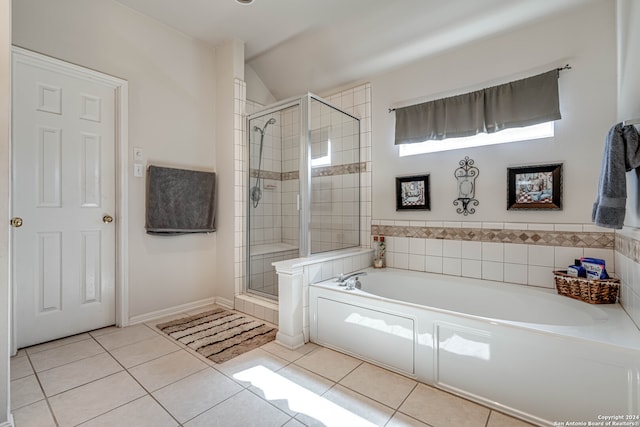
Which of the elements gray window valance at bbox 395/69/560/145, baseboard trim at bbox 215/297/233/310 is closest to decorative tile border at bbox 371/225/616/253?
gray window valance at bbox 395/69/560/145

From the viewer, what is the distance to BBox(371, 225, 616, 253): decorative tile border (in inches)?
80.7

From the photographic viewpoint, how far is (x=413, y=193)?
284 cm

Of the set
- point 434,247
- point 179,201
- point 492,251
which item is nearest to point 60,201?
point 179,201

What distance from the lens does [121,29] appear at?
2.53 m

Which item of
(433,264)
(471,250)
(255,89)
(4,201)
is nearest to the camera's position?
(4,201)

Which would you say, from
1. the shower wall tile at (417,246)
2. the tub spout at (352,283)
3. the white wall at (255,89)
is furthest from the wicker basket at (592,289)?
the white wall at (255,89)

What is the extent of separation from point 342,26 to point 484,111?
4.90ft

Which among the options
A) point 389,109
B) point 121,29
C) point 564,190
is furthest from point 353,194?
point 121,29

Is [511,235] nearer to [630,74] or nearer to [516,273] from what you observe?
[516,273]

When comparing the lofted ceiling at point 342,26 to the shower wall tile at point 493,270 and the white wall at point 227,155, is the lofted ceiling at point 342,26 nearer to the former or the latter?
the white wall at point 227,155

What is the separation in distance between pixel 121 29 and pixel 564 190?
3848 mm

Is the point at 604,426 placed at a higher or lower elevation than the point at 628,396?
lower

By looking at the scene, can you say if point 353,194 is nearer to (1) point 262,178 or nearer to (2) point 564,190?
(1) point 262,178

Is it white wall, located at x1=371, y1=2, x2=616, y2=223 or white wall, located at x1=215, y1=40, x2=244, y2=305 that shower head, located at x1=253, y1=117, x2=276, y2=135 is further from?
white wall, located at x1=371, y1=2, x2=616, y2=223
